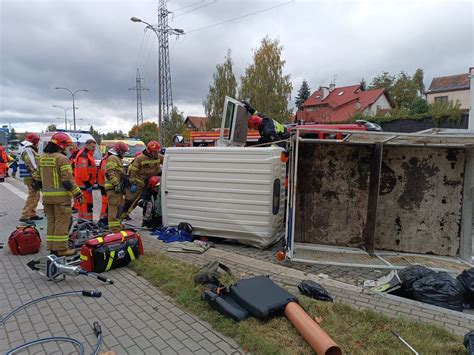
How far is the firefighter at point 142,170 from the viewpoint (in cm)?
695

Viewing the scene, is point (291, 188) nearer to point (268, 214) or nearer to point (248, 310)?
point (268, 214)

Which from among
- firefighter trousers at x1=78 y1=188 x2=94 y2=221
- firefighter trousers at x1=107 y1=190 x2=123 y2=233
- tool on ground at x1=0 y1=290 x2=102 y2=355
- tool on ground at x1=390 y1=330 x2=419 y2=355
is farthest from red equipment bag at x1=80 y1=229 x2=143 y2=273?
tool on ground at x1=390 y1=330 x2=419 y2=355

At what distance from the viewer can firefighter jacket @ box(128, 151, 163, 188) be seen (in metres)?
6.97

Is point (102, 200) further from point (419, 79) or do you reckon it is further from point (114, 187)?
point (419, 79)

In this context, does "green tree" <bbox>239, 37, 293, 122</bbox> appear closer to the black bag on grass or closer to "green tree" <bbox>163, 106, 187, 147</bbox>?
"green tree" <bbox>163, 106, 187, 147</bbox>

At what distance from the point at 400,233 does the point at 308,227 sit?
1.53 m

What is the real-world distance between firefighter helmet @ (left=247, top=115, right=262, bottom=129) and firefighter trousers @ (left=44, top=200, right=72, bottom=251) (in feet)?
13.6

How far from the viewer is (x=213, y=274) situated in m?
3.95

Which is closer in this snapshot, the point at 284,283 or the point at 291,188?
the point at 284,283

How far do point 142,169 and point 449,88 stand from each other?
54138mm

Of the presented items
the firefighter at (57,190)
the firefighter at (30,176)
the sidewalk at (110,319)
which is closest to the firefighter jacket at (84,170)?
the firefighter at (30,176)

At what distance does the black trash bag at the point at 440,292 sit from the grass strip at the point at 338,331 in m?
0.66

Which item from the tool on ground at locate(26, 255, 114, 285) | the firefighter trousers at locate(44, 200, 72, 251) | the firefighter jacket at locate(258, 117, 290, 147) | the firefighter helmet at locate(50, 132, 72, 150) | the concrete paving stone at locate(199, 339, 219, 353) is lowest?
the concrete paving stone at locate(199, 339, 219, 353)

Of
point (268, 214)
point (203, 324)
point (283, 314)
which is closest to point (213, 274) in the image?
point (203, 324)
